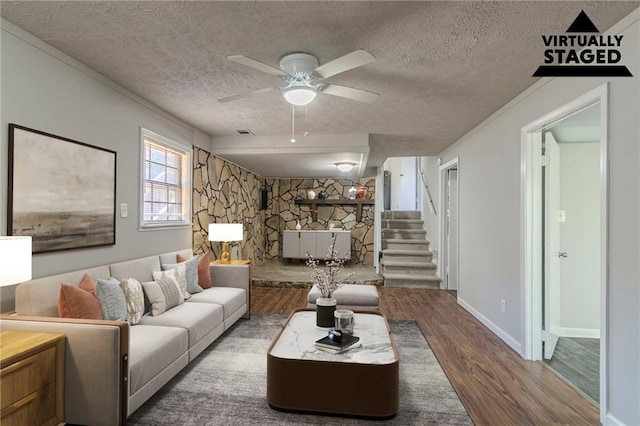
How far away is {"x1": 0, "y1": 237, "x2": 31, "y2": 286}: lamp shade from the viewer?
1.56 m

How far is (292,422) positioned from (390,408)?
0.60 m

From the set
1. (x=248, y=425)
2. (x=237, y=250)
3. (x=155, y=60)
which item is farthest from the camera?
(x=237, y=250)

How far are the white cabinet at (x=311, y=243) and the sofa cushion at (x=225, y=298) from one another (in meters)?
3.79

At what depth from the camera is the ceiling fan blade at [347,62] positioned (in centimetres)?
189

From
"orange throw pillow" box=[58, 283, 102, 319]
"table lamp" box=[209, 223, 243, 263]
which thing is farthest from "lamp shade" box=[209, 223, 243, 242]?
"orange throw pillow" box=[58, 283, 102, 319]

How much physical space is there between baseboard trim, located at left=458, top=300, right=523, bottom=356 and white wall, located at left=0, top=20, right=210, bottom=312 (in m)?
3.74

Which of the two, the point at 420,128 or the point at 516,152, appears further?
the point at 420,128

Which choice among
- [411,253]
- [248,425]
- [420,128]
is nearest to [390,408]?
[248,425]

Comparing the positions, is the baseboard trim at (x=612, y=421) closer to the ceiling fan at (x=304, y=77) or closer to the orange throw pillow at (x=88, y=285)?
the ceiling fan at (x=304, y=77)

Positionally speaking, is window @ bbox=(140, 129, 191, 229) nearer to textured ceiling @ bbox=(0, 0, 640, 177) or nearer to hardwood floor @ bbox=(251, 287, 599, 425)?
textured ceiling @ bbox=(0, 0, 640, 177)

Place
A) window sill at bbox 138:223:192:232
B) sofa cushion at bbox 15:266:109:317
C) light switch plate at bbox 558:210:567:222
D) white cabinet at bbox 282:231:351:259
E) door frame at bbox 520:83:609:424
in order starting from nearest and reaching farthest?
sofa cushion at bbox 15:266:109:317
door frame at bbox 520:83:609:424
light switch plate at bbox 558:210:567:222
window sill at bbox 138:223:192:232
white cabinet at bbox 282:231:351:259

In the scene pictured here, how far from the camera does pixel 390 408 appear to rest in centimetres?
200

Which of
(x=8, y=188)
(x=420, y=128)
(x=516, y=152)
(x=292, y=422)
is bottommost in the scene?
(x=292, y=422)

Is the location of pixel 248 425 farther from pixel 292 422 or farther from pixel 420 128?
pixel 420 128
